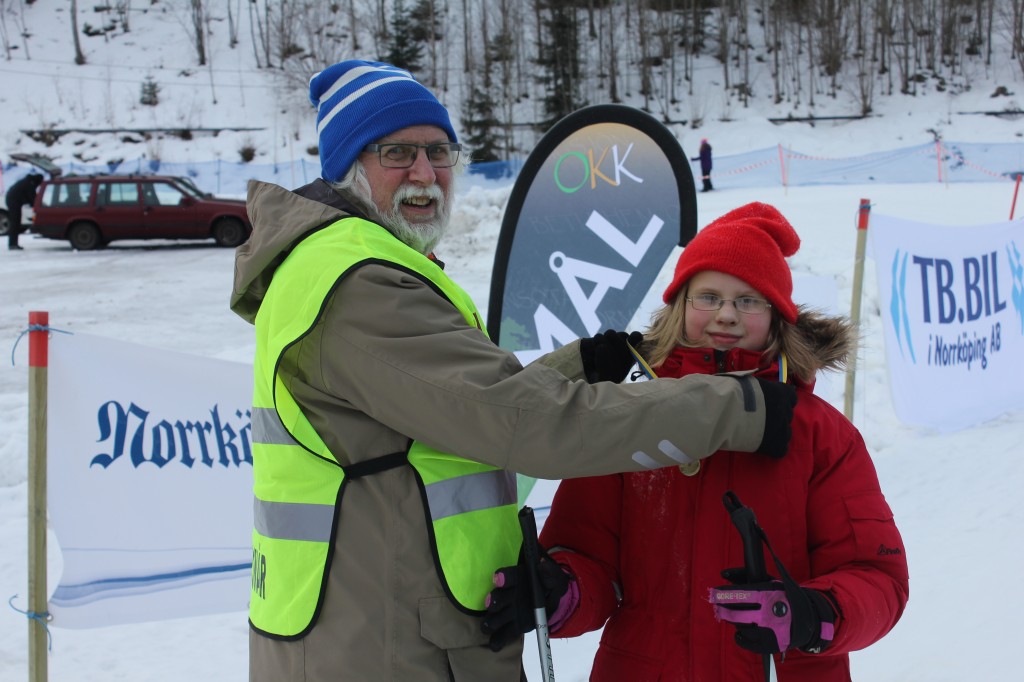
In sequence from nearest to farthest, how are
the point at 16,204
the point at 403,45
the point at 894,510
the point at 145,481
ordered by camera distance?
the point at 145,481 → the point at 894,510 → the point at 16,204 → the point at 403,45

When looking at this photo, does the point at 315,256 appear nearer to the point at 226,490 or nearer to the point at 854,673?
the point at 226,490

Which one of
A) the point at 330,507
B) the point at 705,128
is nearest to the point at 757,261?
the point at 330,507

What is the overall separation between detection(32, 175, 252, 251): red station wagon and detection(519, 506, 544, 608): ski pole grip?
15413mm

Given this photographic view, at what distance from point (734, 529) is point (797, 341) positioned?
438 mm

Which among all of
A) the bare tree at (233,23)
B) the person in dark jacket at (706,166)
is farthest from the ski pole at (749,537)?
the bare tree at (233,23)

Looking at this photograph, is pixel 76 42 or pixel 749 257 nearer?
pixel 749 257

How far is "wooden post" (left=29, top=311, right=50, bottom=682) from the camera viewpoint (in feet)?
9.32

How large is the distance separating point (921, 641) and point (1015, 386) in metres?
3.59

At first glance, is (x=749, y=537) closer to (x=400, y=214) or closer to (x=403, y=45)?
(x=400, y=214)

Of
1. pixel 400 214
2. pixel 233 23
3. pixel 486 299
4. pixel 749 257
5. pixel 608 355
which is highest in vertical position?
pixel 233 23

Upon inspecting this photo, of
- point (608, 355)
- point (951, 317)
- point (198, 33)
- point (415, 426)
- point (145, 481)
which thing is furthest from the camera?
point (198, 33)

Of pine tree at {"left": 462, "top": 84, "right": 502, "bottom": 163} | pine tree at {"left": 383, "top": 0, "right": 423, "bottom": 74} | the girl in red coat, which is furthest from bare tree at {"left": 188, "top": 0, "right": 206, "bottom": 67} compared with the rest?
the girl in red coat

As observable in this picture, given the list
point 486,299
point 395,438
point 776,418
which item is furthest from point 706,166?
point 395,438

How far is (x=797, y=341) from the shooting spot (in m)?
1.94
